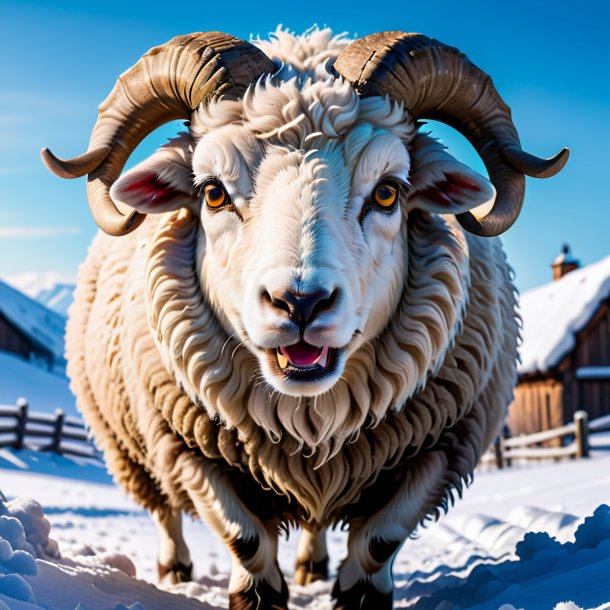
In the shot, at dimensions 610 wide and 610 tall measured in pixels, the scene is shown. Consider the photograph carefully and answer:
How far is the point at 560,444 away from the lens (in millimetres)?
17781

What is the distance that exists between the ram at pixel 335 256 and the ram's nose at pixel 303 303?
0.63 ft

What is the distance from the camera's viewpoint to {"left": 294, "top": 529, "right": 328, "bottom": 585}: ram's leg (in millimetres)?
5316

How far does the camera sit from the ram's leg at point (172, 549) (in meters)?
5.14

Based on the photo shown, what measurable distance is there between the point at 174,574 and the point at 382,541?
1987mm

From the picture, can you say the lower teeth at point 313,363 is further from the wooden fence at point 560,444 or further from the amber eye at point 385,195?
the wooden fence at point 560,444

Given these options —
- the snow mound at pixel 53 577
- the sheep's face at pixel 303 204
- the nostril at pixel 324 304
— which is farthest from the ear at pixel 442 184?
the snow mound at pixel 53 577

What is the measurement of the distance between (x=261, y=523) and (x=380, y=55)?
2081 mm

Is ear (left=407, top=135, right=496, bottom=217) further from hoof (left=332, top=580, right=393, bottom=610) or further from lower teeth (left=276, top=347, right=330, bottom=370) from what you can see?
hoof (left=332, top=580, right=393, bottom=610)

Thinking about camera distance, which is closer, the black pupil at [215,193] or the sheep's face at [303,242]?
the sheep's face at [303,242]

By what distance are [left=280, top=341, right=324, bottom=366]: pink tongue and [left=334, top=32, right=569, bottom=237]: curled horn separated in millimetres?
1130

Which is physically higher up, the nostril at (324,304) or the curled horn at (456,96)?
the curled horn at (456,96)

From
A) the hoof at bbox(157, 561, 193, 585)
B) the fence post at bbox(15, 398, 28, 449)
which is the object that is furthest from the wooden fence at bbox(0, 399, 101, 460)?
the hoof at bbox(157, 561, 193, 585)

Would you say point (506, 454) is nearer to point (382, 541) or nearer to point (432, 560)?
point (432, 560)

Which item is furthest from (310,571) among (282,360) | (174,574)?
(282,360)
